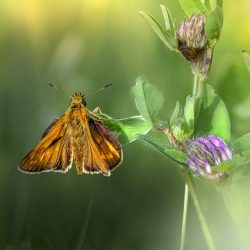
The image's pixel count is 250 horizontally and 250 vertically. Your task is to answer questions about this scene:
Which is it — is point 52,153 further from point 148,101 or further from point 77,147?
point 148,101

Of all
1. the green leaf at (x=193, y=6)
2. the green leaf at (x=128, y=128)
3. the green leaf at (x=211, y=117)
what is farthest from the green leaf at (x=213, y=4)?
the green leaf at (x=128, y=128)

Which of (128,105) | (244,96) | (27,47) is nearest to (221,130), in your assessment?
(244,96)

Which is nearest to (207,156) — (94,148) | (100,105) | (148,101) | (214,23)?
(148,101)

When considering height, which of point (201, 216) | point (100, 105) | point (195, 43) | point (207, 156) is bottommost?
point (201, 216)

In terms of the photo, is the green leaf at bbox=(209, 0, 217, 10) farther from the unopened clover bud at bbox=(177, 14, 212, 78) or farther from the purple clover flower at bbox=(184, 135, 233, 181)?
the purple clover flower at bbox=(184, 135, 233, 181)

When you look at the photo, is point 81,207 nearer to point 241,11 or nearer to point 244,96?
point 244,96

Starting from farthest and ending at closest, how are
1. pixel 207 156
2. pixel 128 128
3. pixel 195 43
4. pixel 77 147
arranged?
pixel 77 147 → pixel 128 128 → pixel 195 43 → pixel 207 156

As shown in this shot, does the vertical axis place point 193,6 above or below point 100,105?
above
